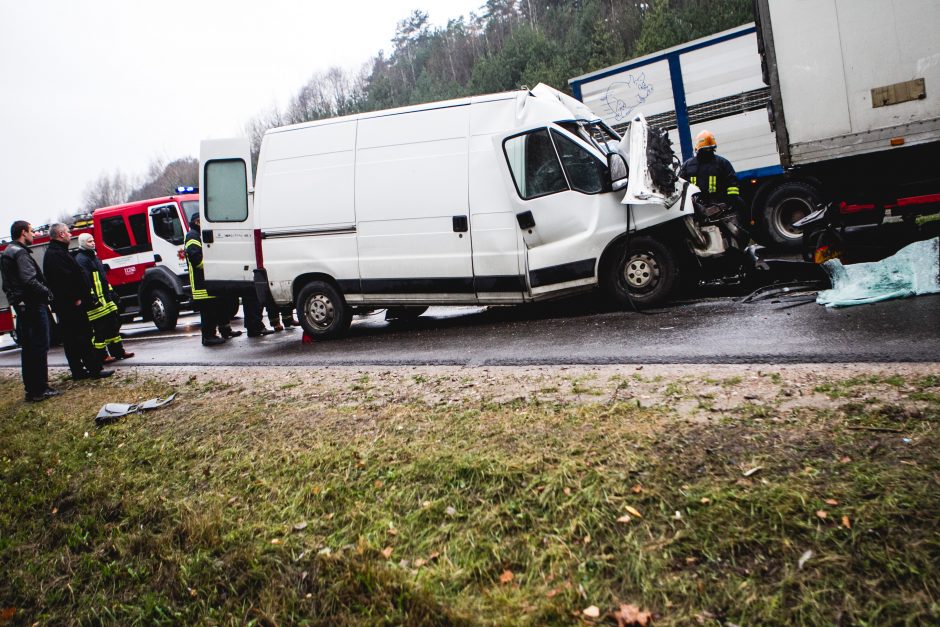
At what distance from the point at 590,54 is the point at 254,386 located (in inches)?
1202

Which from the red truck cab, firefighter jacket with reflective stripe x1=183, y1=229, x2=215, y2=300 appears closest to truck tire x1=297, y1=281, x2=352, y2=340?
firefighter jacket with reflective stripe x1=183, y1=229, x2=215, y2=300

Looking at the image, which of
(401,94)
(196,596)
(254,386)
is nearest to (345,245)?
(254,386)

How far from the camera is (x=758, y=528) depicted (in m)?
2.36

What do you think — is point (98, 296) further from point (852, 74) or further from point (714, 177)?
point (852, 74)

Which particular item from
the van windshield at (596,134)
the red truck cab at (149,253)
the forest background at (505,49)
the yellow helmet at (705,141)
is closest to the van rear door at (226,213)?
the van windshield at (596,134)

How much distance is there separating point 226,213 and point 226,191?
305 millimetres

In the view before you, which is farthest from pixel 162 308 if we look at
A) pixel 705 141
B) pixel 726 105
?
pixel 726 105

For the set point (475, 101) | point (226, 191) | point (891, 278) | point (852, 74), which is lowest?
point (891, 278)

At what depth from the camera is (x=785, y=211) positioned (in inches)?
414

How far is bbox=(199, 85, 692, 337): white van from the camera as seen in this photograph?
720 centimetres

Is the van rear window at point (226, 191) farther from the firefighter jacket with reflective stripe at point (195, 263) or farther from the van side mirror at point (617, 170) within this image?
the van side mirror at point (617, 170)

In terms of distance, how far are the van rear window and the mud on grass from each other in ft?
16.6

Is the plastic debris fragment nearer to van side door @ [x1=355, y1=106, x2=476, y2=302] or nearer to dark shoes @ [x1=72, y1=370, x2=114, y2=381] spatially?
dark shoes @ [x1=72, y1=370, x2=114, y2=381]

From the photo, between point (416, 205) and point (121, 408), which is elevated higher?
point (416, 205)
